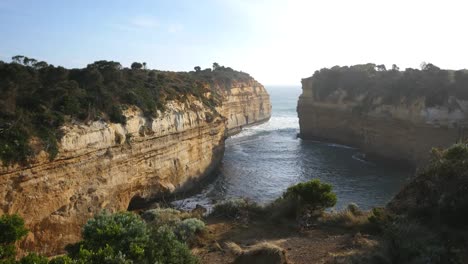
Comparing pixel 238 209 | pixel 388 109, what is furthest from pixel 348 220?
pixel 388 109

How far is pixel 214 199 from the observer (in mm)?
26391

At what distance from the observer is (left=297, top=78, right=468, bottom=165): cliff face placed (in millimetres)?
33750

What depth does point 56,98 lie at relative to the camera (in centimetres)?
2038

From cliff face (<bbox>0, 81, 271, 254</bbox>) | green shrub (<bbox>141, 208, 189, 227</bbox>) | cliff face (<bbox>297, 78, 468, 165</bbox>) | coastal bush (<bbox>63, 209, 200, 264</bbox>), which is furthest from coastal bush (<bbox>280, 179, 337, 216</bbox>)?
cliff face (<bbox>297, 78, 468, 165</bbox>)

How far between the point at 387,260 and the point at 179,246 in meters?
5.39

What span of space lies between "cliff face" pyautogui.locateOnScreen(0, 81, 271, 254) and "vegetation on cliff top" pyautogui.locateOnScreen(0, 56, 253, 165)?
65cm

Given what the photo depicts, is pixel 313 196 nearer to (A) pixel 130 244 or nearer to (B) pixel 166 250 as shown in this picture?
(B) pixel 166 250

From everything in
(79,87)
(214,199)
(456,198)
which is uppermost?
(79,87)

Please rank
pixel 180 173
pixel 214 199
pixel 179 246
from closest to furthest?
pixel 179 246 → pixel 214 199 → pixel 180 173

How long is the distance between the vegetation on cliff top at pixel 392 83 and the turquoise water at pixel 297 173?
7.01 metres

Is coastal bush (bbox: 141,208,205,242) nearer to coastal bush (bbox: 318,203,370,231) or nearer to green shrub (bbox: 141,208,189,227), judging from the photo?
green shrub (bbox: 141,208,189,227)

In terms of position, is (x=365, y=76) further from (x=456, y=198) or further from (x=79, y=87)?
(x=456, y=198)

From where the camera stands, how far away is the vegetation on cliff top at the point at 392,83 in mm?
35688

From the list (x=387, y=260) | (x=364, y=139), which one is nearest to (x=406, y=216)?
(x=387, y=260)
